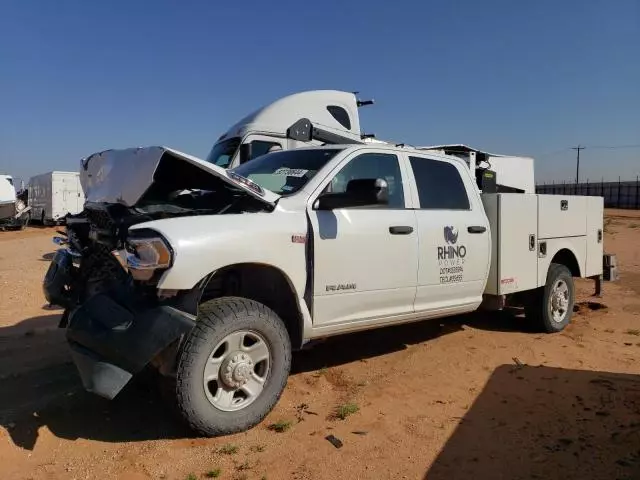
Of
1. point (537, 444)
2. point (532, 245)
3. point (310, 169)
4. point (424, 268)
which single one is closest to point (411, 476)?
point (537, 444)

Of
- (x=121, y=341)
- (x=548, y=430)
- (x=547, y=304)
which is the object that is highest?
(x=121, y=341)

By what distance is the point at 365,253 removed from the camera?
4.38 m

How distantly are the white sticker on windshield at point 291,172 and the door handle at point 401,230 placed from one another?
0.86 meters

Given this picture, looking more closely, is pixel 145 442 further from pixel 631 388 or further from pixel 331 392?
pixel 631 388

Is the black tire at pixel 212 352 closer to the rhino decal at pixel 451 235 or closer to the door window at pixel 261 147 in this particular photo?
the rhino decal at pixel 451 235

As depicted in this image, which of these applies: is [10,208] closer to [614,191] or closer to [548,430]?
[548,430]

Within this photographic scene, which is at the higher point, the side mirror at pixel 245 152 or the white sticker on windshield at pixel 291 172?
the side mirror at pixel 245 152

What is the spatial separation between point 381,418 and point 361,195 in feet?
5.35

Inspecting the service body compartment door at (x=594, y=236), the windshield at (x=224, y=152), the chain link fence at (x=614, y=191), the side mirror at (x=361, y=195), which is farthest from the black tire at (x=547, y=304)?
the chain link fence at (x=614, y=191)

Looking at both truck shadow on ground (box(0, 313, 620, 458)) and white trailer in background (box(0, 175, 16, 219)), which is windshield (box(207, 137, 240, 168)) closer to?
truck shadow on ground (box(0, 313, 620, 458))

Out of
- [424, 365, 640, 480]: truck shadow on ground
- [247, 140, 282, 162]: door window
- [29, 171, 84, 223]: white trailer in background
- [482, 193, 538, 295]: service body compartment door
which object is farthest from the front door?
[29, 171, 84, 223]: white trailer in background

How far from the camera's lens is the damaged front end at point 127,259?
10.9 feet

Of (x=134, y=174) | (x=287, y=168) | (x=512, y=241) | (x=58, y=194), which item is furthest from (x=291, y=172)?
(x=58, y=194)

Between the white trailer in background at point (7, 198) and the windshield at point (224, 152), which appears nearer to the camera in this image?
the windshield at point (224, 152)
